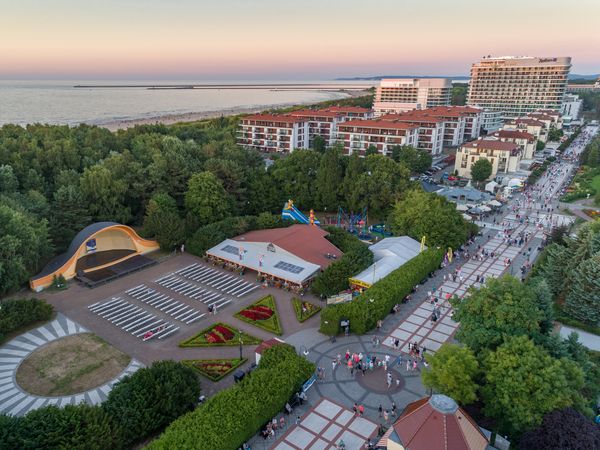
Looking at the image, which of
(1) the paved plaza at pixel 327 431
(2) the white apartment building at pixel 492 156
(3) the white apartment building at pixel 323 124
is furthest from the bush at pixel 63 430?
(3) the white apartment building at pixel 323 124

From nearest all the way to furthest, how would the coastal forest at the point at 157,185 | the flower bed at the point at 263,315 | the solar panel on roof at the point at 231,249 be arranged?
the flower bed at the point at 263,315
the solar panel on roof at the point at 231,249
the coastal forest at the point at 157,185

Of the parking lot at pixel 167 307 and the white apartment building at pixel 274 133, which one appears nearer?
the parking lot at pixel 167 307

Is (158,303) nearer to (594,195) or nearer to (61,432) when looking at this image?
(61,432)

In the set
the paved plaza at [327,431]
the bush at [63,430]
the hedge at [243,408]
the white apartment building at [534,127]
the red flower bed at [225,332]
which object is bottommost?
the red flower bed at [225,332]

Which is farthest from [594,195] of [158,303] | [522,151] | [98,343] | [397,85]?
[397,85]

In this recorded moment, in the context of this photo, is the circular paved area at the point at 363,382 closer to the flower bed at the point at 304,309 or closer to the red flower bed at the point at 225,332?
the flower bed at the point at 304,309

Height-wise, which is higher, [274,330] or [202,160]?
[202,160]

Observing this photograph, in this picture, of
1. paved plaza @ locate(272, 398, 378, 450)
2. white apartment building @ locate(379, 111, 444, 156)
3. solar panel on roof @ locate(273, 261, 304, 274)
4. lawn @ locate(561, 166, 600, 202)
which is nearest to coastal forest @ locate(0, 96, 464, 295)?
solar panel on roof @ locate(273, 261, 304, 274)
